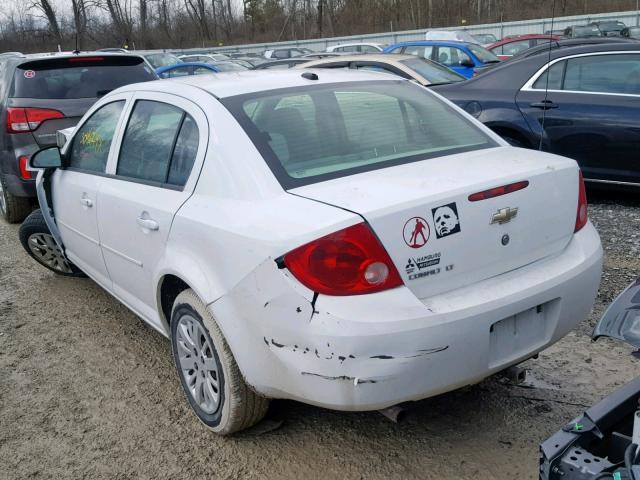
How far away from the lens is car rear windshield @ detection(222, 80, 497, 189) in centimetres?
282

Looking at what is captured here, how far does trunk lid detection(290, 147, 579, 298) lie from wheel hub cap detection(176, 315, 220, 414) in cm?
87

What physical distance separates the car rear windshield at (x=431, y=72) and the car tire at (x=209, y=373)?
6397 mm

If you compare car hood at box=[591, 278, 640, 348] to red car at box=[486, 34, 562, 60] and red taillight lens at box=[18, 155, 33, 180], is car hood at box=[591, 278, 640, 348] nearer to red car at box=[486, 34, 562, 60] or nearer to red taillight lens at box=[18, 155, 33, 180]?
red taillight lens at box=[18, 155, 33, 180]

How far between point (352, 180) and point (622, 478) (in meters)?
1.47

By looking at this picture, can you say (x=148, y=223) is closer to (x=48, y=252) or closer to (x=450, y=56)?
(x=48, y=252)

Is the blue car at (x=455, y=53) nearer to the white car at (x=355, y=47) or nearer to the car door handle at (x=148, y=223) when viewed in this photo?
the white car at (x=355, y=47)

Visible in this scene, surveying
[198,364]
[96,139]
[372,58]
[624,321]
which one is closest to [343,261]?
[624,321]

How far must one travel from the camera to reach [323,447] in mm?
2926

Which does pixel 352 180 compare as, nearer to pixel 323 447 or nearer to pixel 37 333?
pixel 323 447

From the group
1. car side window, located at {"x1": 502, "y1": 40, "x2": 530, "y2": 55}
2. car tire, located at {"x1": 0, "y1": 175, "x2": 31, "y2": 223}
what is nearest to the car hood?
car tire, located at {"x1": 0, "y1": 175, "x2": 31, "y2": 223}

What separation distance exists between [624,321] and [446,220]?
782 mm

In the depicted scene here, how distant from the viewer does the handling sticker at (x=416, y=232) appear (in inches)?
92.5

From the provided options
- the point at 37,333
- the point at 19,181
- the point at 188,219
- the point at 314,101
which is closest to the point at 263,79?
the point at 314,101

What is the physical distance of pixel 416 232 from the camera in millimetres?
2365
